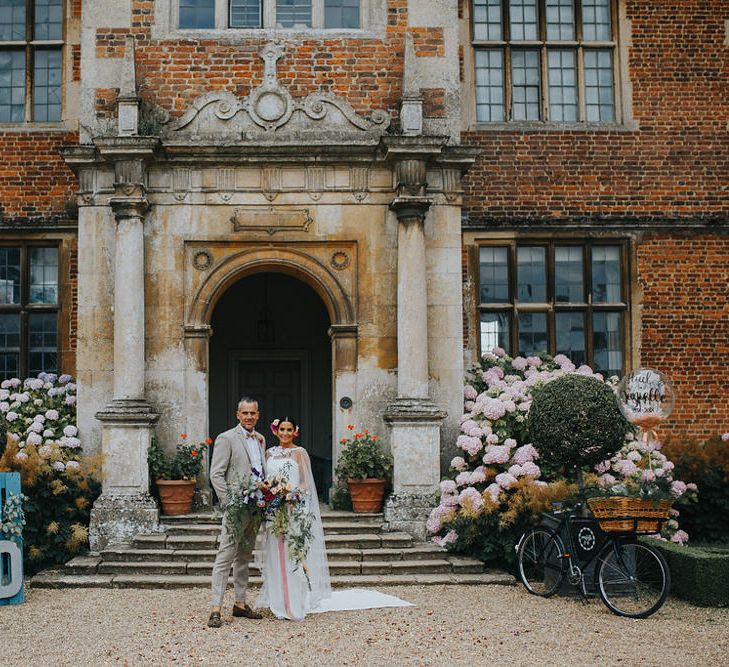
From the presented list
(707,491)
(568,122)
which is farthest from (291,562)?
(568,122)

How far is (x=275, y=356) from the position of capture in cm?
1549

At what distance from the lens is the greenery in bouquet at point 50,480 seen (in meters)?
10.7

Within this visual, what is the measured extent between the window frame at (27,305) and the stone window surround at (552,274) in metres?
5.56

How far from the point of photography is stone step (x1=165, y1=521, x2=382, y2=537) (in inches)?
426

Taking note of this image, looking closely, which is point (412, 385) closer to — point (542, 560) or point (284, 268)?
point (284, 268)

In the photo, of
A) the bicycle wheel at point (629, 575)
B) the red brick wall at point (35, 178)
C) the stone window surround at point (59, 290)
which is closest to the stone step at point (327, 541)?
the bicycle wheel at point (629, 575)

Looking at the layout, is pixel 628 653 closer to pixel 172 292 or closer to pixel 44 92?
pixel 172 292

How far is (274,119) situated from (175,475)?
4.39 metres

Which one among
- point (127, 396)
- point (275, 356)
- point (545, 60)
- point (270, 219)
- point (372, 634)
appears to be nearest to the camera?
point (372, 634)

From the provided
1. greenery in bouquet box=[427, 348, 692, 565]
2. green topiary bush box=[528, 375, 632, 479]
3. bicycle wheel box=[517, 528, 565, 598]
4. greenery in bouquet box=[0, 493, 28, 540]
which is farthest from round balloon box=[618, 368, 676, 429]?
greenery in bouquet box=[0, 493, 28, 540]

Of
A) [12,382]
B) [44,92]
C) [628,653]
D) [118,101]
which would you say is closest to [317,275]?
[118,101]

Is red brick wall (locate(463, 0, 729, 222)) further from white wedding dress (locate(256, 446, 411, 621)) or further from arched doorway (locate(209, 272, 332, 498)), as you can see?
white wedding dress (locate(256, 446, 411, 621))

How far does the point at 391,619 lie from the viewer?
27.1 feet

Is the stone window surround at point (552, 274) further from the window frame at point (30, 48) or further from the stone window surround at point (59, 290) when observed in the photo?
the window frame at point (30, 48)
